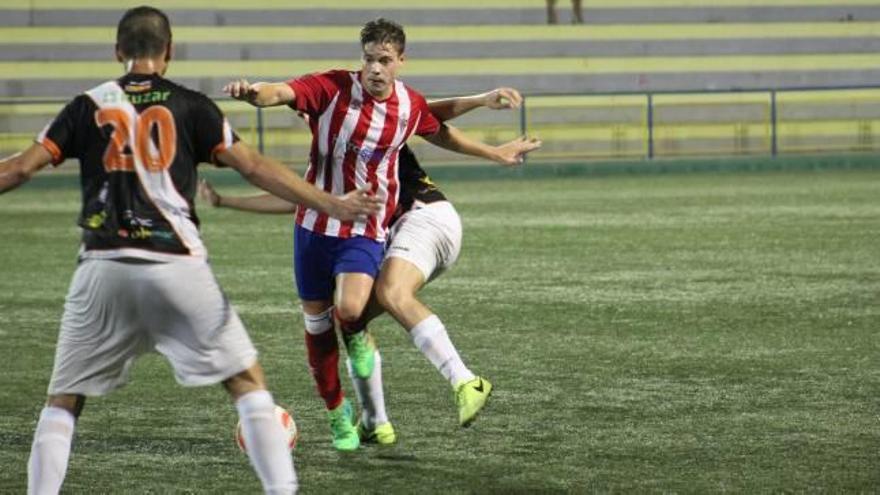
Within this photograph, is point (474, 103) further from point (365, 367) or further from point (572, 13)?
point (572, 13)

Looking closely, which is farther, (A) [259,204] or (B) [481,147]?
(B) [481,147]

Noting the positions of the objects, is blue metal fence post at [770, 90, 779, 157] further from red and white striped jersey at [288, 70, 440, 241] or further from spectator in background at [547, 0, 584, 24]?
red and white striped jersey at [288, 70, 440, 241]

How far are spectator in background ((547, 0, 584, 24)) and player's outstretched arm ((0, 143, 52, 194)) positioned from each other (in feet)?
103

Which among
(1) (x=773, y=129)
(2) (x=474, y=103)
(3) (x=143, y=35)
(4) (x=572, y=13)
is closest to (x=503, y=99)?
(2) (x=474, y=103)

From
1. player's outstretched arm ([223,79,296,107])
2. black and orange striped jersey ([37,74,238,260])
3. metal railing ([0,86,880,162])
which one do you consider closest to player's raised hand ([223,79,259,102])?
player's outstretched arm ([223,79,296,107])

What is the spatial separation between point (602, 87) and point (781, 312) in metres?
23.5

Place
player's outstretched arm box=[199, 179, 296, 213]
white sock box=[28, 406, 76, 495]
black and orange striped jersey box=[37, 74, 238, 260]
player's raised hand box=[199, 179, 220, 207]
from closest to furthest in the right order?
black and orange striped jersey box=[37, 74, 238, 260]
white sock box=[28, 406, 76, 495]
player's raised hand box=[199, 179, 220, 207]
player's outstretched arm box=[199, 179, 296, 213]

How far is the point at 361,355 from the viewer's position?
758cm

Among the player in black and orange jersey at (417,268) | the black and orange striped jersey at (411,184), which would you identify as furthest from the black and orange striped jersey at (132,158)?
the black and orange striped jersey at (411,184)

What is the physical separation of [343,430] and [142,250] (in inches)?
94.5

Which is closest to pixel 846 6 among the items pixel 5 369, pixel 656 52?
pixel 656 52

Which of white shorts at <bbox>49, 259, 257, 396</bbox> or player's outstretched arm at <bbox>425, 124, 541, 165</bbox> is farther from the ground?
player's outstretched arm at <bbox>425, 124, 541, 165</bbox>

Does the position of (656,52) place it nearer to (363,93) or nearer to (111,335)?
(363,93)

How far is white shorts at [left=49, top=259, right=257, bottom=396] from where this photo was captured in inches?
210
